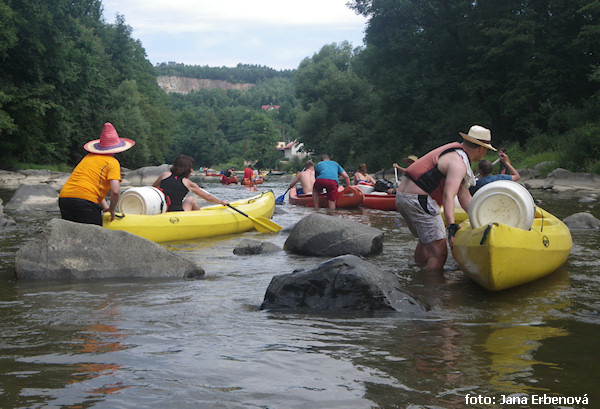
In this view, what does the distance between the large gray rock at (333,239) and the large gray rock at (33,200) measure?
336 inches

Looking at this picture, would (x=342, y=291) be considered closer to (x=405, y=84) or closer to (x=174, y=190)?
(x=174, y=190)

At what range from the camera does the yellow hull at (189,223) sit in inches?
336

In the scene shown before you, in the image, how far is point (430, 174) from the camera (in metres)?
6.13

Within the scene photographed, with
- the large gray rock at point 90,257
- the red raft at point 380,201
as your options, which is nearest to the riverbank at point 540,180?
the red raft at point 380,201

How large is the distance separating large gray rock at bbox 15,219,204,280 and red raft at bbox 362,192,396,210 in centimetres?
895

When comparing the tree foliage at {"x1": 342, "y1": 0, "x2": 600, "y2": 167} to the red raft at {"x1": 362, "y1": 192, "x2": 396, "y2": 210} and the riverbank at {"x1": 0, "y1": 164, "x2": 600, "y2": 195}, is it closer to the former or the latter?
the riverbank at {"x1": 0, "y1": 164, "x2": 600, "y2": 195}

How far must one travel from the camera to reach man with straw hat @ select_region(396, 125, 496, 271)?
5.79 m

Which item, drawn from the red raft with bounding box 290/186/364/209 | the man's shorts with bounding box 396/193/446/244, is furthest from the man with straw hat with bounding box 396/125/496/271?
the red raft with bounding box 290/186/364/209

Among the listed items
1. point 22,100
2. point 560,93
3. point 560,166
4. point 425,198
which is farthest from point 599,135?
point 22,100

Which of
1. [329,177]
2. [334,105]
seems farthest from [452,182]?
[334,105]

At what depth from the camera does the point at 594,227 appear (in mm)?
9750

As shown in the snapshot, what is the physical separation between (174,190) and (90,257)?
3.55m

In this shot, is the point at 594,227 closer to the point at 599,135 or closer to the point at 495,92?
the point at 599,135

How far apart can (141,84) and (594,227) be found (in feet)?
195
